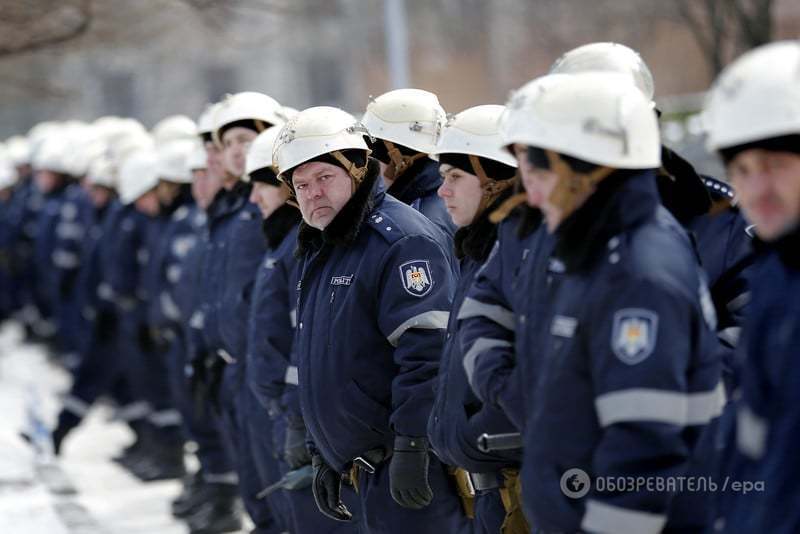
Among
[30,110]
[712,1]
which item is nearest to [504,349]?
[712,1]

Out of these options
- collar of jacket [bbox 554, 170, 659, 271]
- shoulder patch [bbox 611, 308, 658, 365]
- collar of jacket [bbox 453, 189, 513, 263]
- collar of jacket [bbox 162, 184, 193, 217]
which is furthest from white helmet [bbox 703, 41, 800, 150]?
collar of jacket [bbox 162, 184, 193, 217]

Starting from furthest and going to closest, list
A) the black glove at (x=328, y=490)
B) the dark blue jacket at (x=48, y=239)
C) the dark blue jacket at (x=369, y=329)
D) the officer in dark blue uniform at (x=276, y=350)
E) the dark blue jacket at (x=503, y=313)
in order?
the dark blue jacket at (x=48, y=239) → the officer in dark blue uniform at (x=276, y=350) → the black glove at (x=328, y=490) → the dark blue jacket at (x=369, y=329) → the dark blue jacket at (x=503, y=313)

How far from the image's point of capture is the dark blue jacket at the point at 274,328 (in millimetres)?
7695

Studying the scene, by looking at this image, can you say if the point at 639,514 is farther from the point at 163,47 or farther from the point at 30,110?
the point at 30,110

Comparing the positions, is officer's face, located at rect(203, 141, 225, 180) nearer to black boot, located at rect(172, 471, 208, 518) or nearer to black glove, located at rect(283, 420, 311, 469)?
black boot, located at rect(172, 471, 208, 518)

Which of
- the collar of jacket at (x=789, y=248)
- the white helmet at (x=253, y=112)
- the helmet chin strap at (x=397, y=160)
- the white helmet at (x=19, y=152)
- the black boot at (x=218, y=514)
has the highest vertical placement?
the white helmet at (x=19, y=152)

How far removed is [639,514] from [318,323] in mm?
2469

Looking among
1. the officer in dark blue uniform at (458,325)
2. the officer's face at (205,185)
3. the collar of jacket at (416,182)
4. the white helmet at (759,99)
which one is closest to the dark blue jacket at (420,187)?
the collar of jacket at (416,182)

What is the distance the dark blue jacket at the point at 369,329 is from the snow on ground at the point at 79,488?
13.4 ft

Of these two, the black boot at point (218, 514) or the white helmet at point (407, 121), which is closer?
the white helmet at point (407, 121)

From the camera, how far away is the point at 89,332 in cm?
1455

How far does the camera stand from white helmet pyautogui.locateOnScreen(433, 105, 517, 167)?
5.92 meters

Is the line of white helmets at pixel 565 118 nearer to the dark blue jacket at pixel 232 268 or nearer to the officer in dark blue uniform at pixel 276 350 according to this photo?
the officer in dark blue uniform at pixel 276 350

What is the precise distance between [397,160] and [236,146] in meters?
2.24
